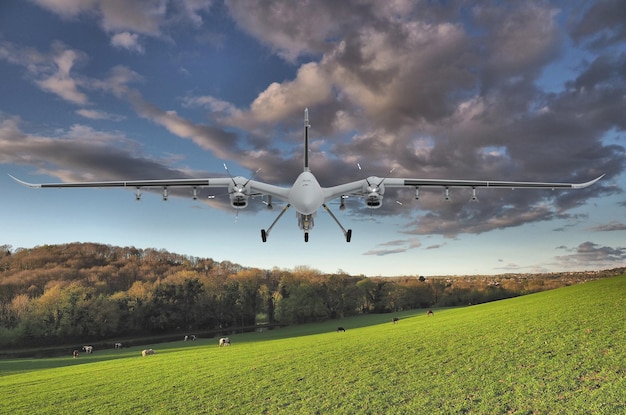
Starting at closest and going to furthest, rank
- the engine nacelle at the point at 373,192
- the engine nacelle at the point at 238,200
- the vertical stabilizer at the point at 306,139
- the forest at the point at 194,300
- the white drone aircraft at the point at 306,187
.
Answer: the white drone aircraft at the point at 306,187 → the vertical stabilizer at the point at 306,139 → the engine nacelle at the point at 238,200 → the engine nacelle at the point at 373,192 → the forest at the point at 194,300

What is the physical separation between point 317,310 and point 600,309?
54515 millimetres

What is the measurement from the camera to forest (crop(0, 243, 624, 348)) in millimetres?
62062

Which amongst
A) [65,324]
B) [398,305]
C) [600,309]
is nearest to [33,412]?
[600,309]

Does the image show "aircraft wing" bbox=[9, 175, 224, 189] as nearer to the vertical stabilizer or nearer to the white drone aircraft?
the white drone aircraft

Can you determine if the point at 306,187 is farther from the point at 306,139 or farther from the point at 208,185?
the point at 208,185

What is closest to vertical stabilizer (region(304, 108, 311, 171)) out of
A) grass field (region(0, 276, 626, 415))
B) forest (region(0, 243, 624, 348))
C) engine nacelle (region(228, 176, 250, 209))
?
engine nacelle (region(228, 176, 250, 209))

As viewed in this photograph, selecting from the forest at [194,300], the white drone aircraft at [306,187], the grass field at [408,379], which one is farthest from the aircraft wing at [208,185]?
the forest at [194,300]

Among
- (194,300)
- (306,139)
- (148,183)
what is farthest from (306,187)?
(194,300)

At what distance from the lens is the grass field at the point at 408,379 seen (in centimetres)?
1162

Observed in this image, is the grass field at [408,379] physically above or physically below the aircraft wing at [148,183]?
below

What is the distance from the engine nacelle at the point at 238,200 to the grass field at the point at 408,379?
710 cm

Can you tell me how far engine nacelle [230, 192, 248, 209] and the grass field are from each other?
710 centimetres

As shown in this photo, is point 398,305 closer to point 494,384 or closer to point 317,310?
point 317,310

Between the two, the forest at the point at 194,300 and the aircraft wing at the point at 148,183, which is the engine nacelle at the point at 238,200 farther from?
the forest at the point at 194,300
